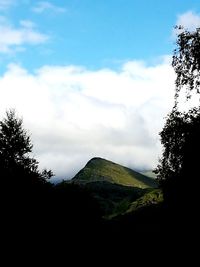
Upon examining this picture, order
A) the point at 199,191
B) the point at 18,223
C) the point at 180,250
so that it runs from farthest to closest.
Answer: the point at 199,191 → the point at 180,250 → the point at 18,223

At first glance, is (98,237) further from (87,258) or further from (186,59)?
(186,59)

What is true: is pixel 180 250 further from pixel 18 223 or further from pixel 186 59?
pixel 186 59

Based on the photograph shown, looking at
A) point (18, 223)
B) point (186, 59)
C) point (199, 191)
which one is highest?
point (186, 59)

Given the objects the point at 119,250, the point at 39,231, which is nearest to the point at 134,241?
the point at 119,250

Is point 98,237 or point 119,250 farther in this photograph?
point 119,250

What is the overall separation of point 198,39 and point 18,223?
23725mm

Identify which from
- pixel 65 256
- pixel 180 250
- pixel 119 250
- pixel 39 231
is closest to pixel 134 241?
pixel 119 250

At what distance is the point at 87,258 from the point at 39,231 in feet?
18.3

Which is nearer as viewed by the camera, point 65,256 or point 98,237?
point 65,256

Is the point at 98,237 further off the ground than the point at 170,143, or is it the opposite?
the point at 170,143

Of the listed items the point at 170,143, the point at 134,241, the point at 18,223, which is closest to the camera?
the point at 18,223

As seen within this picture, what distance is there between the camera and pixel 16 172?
2491 centimetres

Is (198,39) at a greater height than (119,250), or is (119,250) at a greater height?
(198,39)

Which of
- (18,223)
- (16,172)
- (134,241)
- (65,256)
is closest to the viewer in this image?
(18,223)
